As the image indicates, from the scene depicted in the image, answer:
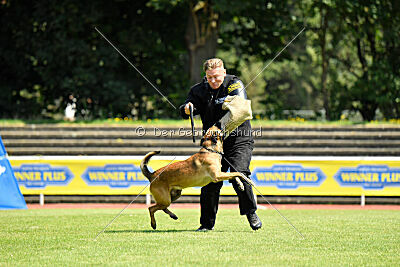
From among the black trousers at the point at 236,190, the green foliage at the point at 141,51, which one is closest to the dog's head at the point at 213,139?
the black trousers at the point at 236,190

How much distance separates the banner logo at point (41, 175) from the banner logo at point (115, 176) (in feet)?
1.45

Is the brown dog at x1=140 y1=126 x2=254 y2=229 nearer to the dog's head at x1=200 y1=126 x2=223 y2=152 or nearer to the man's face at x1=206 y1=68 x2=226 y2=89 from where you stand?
the dog's head at x1=200 y1=126 x2=223 y2=152

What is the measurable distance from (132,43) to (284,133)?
677 centimetres

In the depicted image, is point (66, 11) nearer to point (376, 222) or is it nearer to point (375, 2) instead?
point (375, 2)

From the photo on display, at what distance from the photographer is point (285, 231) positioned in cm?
825

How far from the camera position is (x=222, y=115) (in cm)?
803

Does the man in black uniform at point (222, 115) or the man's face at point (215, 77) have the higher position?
the man's face at point (215, 77)

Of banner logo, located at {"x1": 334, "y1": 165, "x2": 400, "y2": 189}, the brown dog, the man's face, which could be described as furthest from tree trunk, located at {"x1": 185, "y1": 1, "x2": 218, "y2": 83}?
the brown dog

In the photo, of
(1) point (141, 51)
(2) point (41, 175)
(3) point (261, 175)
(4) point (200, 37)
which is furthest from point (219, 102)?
(1) point (141, 51)

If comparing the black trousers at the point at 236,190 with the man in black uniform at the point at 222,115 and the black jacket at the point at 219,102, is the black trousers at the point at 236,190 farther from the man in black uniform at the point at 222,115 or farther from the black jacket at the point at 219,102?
the black jacket at the point at 219,102

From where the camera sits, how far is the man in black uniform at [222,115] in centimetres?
798

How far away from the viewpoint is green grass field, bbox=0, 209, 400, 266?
6.03 m

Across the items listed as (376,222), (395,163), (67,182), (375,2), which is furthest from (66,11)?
(376,222)

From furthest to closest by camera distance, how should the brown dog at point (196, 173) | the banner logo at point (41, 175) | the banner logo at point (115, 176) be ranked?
1. the banner logo at point (41, 175)
2. the banner logo at point (115, 176)
3. the brown dog at point (196, 173)
